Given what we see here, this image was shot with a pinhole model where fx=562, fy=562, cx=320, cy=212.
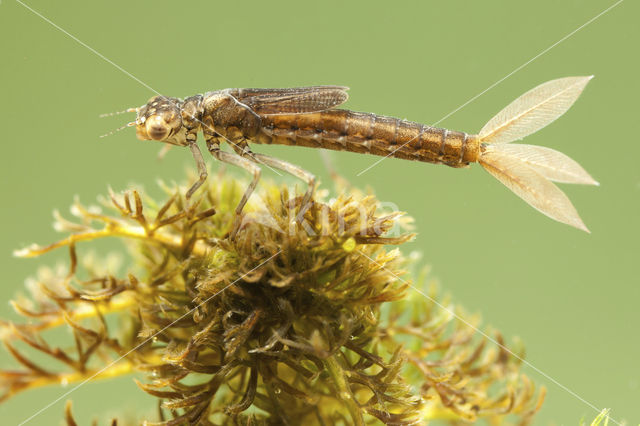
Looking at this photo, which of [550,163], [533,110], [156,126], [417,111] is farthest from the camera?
[417,111]

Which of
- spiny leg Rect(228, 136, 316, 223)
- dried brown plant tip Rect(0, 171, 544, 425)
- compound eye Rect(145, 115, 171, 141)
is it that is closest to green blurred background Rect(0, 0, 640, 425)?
spiny leg Rect(228, 136, 316, 223)

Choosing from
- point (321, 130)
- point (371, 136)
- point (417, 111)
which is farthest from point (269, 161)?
point (417, 111)

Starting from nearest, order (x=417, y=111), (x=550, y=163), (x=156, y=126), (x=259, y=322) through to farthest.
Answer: (x=259, y=322), (x=550, y=163), (x=156, y=126), (x=417, y=111)

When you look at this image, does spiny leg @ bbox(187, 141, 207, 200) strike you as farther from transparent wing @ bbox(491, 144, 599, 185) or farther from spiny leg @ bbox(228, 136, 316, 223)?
transparent wing @ bbox(491, 144, 599, 185)

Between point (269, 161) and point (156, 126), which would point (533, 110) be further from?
point (156, 126)

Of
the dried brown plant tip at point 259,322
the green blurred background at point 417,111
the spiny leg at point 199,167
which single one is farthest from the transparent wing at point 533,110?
the spiny leg at point 199,167
